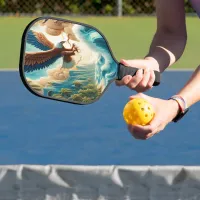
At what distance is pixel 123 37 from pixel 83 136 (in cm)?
415

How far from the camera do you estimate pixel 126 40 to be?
29.4ft

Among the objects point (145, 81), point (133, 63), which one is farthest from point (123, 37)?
point (145, 81)

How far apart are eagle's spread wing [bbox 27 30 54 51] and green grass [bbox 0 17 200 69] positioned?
17.0 feet

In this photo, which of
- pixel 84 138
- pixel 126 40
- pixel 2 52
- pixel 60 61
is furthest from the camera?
pixel 126 40

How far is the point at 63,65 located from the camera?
2.12 metres

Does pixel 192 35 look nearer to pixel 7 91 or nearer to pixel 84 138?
pixel 7 91

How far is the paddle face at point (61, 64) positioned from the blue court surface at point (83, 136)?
2.47 metres

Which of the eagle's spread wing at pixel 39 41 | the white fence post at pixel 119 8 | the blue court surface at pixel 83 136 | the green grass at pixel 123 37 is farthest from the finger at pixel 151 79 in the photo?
the white fence post at pixel 119 8

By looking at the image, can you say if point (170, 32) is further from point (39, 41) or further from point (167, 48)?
point (39, 41)

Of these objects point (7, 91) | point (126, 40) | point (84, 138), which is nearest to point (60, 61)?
point (84, 138)

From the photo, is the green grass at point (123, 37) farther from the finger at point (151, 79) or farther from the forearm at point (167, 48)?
the finger at point (151, 79)

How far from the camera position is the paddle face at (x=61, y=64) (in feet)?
6.79

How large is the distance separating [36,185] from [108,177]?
1.01ft

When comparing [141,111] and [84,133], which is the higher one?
[141,111]
